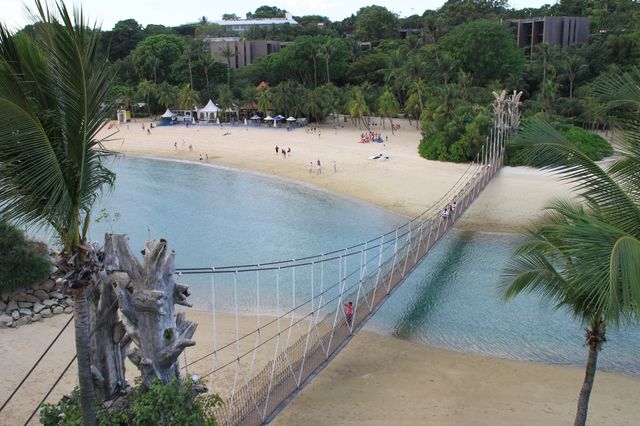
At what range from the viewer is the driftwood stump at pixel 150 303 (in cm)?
616

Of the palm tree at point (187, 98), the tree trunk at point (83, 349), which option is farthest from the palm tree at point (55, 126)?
the palm tree at point (187, 98)

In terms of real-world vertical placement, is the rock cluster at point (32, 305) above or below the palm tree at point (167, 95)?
below

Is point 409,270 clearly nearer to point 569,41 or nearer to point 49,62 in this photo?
point 49,62

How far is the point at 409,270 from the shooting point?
547 inches

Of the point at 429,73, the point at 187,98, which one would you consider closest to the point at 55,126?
the point at 429,73

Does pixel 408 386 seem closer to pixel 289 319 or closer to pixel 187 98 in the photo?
pixel 289 319

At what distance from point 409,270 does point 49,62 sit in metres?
10.8

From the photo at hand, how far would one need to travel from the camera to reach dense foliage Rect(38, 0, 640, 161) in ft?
119

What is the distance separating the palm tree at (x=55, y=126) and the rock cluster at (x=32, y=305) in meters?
Result: 9.94

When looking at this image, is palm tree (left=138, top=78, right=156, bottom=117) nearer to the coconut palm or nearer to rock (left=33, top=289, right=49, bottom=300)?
rock (left=33, top=289, right=49, bottom=300)

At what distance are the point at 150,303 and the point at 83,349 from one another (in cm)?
151

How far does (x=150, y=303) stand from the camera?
6156 millimetres

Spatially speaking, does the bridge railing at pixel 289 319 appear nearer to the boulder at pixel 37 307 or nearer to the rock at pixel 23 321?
the boulder at pixel 37 307

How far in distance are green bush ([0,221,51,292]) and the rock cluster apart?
0.59 feet
